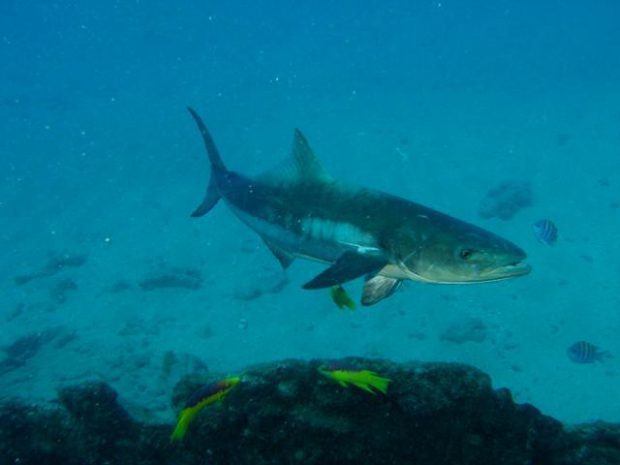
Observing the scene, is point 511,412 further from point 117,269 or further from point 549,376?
point 117,269

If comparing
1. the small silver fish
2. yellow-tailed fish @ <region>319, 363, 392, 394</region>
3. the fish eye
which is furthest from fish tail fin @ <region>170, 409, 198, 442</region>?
the small silver fish

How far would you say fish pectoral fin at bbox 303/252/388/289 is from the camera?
370 cm

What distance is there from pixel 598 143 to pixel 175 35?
308 feet

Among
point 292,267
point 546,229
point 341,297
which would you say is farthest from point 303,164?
point 292,267

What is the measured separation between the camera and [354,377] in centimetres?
309

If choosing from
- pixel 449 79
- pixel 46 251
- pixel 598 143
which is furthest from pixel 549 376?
pixel 449 79

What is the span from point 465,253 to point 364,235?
1019mm

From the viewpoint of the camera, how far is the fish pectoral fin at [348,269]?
370 centimetres

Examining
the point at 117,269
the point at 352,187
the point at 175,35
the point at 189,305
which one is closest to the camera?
the point at 352,187

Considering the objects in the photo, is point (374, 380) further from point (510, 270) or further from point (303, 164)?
point (303, 164)

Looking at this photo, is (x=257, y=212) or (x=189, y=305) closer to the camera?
(x=257, y=212)

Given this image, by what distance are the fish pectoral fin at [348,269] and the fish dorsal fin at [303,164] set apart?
1.38 metres

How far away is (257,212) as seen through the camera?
596 centimetres

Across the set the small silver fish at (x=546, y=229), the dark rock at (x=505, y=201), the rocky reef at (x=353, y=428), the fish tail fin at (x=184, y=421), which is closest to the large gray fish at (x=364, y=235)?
the rocky reef at (x=353, y=428)
